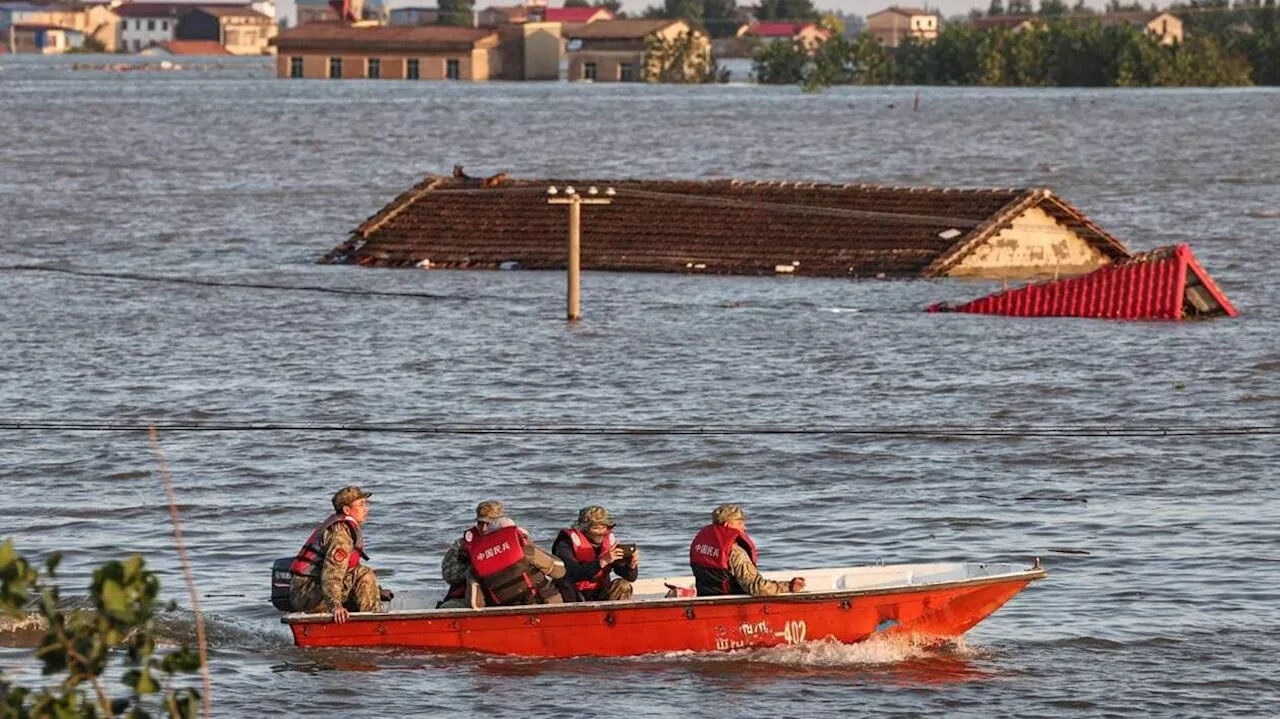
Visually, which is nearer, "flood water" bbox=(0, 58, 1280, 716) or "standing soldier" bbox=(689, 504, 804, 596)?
"standing soldier" bbox=(689, 504, 804, 596)

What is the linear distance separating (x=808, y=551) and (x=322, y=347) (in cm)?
2302

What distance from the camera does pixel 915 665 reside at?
25.0m

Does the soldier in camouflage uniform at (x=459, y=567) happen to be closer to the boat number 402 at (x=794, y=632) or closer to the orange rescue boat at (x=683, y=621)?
the orange rescue boat at (x=683, y=621)

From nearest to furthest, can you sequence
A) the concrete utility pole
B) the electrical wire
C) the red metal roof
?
1. the electrical wire
2. the concrete utility pole
3. the red metal roof

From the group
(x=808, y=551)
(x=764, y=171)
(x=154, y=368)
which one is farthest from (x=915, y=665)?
(x=764, y=171)

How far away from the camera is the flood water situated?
81.5 ft

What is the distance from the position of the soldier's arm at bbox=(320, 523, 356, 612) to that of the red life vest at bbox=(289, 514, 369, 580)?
0.16 feet

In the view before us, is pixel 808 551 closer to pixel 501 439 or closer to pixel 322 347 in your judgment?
pixel 501 439

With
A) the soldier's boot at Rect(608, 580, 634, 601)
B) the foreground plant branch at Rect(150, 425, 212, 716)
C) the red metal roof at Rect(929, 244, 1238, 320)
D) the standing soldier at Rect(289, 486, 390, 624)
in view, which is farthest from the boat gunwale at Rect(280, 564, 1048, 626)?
the red metal roof at Rect(929, 244, 1238, 320)

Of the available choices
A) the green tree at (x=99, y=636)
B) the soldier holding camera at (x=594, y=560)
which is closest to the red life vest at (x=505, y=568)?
the soldier holding camera at (x=594, y=560)

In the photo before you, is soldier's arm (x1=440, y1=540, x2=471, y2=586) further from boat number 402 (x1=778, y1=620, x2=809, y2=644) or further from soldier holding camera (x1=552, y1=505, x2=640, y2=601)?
boat number 402 (x1=778, y1=620, x2=809, y2=644)

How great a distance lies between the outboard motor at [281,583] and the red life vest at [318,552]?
0.82 ft

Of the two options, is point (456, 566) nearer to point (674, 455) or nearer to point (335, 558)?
point (335, 558)

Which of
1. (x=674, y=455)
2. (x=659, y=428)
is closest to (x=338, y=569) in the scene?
(x=674, y=455)
